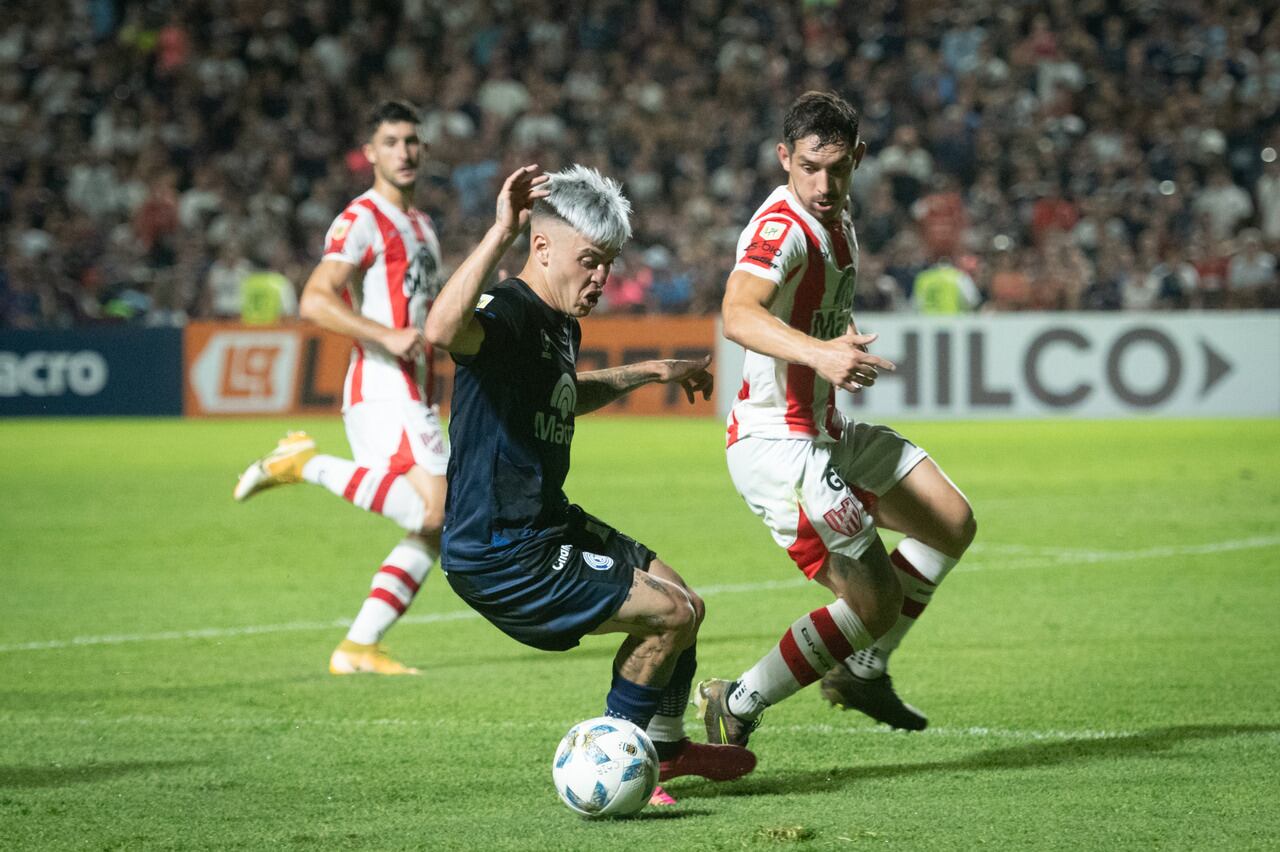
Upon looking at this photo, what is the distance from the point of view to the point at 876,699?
5812 mm

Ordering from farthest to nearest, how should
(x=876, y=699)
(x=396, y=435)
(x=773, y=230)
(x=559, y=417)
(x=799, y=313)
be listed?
1. (x=396, y=435)
2. (x=876, y=699)
3. (x=799, y=313)
4. (x=773, y=230)
5. (x=559, y=417)

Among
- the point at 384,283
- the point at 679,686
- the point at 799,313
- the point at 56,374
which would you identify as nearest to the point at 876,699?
the point at 679,686

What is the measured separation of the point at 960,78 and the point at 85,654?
18.6 m

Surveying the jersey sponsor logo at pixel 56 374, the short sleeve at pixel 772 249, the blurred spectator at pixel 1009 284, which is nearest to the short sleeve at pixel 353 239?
the short sleeve at pixel 772 249

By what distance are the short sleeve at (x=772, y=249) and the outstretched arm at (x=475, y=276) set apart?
977 millimetres

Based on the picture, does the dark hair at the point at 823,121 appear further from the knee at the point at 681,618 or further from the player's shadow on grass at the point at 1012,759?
the player's shadow on grass at the point at 1012,759

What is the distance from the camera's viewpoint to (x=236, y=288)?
22.4 metres

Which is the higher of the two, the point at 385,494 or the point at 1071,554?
the point at 385,494

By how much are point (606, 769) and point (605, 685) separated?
2.21m

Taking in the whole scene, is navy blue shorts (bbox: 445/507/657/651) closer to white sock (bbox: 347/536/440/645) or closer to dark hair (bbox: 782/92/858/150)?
dark hair (bbox: 782/92/858/150)

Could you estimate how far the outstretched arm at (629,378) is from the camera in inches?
204

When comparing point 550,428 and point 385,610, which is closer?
point 550,428

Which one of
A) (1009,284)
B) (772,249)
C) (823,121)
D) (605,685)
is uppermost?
(823,121)

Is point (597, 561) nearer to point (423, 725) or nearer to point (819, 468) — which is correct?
point (819, 468)
